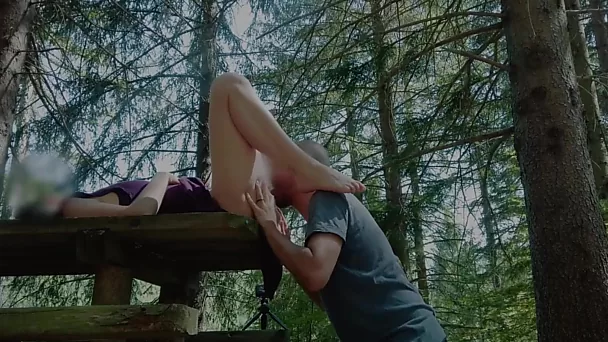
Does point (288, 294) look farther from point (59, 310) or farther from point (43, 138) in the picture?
point (59, 310)

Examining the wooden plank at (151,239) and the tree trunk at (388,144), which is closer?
the wooden plank at (151,239)

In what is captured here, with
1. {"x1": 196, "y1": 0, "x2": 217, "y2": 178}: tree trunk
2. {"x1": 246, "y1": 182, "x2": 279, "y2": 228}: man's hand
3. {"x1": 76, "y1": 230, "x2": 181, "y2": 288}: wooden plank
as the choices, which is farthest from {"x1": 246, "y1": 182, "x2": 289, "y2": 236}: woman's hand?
{"x1": 196, "y1": 0, "x2": 217, "y2": 178}: tree trunk

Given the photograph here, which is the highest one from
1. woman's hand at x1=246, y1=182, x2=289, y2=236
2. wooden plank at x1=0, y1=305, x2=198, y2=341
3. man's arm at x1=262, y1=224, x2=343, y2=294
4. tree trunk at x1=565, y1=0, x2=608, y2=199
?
tree trunk at x1=565, y1=0, x2=608, y2=199

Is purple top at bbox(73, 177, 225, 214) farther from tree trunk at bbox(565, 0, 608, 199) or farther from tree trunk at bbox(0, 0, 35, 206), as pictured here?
tree trunk at bbox(565, 0, 608, 199)

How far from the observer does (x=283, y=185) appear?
206 centimetres

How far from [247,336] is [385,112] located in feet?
10.0

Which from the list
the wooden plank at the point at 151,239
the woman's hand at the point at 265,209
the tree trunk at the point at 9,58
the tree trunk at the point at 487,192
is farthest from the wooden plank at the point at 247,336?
the tree trunk at the point at 487,192

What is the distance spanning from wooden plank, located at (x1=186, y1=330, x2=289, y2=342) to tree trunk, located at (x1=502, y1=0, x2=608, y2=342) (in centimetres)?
108

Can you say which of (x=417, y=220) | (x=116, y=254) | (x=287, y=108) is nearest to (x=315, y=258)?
(x=116, y=254)

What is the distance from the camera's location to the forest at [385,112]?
8.77 feet

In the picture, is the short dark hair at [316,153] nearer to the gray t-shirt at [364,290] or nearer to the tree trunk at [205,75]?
the gray t-shirt at [364,290]

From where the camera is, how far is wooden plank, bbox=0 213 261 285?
1.82 metres

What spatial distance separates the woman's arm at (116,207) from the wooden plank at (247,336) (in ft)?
2.21

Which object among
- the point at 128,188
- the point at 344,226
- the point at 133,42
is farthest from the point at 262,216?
the point at 133,42
